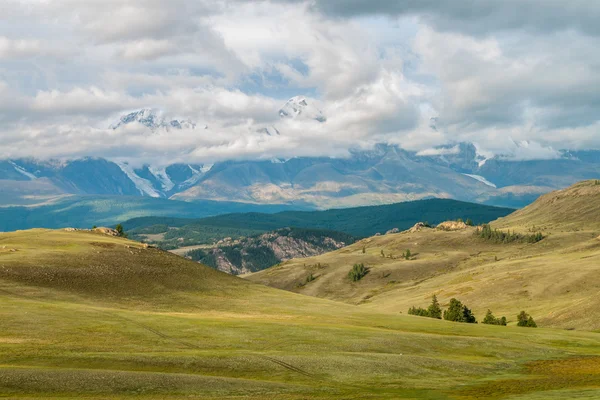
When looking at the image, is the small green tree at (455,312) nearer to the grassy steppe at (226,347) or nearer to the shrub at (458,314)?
the shrub at (458,314)

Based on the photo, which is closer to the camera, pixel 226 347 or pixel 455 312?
pixel 226 347

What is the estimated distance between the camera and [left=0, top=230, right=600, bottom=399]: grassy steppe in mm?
70288

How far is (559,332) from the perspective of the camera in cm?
13825

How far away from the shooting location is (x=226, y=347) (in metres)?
93.9

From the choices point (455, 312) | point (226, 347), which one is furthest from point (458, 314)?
point (226, 347)

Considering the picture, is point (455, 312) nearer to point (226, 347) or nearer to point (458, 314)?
point (458, 314)

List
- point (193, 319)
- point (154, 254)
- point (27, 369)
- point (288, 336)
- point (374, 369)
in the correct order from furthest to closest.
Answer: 1. point (154, 254)
2. point (193, 319)
3. point (288, 336)
4. point (374, 369)
5. point (27, 369)

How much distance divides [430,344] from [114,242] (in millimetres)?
114599

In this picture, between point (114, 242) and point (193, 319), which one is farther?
point (114, 242)

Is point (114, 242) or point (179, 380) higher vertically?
point (114, 242)

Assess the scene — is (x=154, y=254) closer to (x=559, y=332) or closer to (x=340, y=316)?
(x=340, y=316)

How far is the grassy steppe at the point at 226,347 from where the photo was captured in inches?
2767

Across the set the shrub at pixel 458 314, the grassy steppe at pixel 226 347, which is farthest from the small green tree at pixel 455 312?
the grassy steppe at pixel 226 347

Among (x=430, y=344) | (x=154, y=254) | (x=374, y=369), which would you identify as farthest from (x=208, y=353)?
(x=154, y=254)
